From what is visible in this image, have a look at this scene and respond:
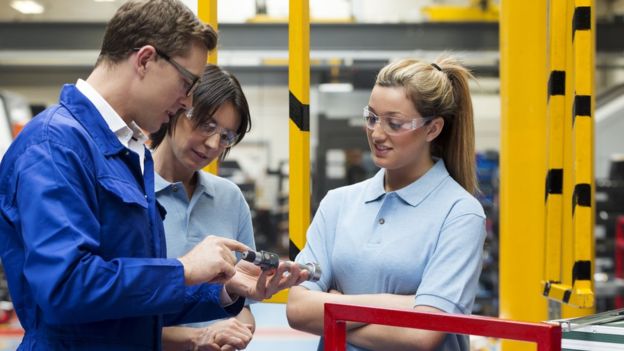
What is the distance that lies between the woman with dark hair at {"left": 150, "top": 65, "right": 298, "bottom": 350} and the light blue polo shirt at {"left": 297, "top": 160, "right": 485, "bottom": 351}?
1.05ft

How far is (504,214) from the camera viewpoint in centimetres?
326

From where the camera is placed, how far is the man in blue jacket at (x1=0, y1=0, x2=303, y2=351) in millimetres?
1442

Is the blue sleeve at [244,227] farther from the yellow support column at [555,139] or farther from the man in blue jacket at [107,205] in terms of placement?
the yellow support column at [555,139]

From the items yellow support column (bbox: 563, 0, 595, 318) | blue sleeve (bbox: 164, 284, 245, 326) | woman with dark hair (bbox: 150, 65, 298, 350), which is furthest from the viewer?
yellow support column (bbox: 563, 0, 595, 318)

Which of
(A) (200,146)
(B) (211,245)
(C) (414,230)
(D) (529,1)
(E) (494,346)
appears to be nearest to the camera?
(B) (211,245)

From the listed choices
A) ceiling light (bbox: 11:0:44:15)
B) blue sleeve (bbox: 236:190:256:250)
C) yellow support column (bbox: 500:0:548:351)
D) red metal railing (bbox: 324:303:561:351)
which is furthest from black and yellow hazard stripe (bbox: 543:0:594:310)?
ceiling light (bbox: 11:0:44:15)

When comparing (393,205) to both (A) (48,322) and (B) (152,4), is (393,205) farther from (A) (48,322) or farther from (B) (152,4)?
(A) (48,322)

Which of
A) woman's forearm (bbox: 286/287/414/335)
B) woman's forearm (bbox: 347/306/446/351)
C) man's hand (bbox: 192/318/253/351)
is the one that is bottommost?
man's hand (bbox: 192/318/253/351)

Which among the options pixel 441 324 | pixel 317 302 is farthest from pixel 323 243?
pixel 441 324

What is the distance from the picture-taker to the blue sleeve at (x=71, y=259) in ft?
4.68

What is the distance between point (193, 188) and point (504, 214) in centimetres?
146

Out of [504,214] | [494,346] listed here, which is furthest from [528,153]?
[494,346]

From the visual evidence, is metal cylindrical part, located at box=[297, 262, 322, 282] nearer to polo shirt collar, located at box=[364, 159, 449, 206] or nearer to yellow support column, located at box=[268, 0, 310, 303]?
polo shirt collar, located at box=[364, 159, 449, 206]

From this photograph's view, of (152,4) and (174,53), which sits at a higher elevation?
(152,4)
